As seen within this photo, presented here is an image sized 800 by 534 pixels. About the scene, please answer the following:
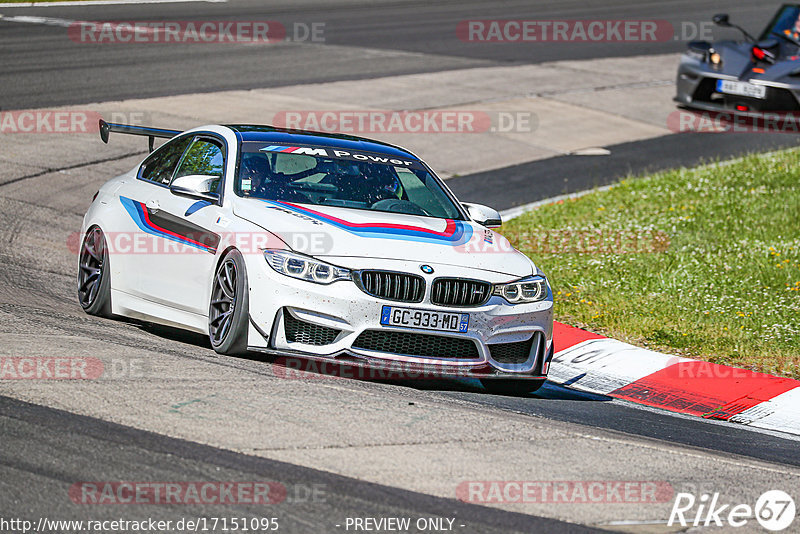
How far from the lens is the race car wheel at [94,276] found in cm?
841

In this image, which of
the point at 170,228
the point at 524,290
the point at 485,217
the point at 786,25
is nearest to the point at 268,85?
the point at 786,25

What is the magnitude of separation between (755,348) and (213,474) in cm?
567

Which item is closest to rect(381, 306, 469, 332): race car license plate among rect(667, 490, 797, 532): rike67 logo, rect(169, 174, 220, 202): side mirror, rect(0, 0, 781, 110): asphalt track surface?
rect(169, 174, 220, 202): side mirror

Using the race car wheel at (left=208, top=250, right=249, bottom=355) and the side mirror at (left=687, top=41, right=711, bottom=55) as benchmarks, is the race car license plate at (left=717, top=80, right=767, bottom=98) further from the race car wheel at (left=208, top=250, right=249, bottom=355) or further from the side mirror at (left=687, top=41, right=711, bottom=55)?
the race car wheel at (left=208, top=250, right=249, bottom=355)

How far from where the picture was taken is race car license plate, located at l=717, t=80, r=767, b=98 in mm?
17797

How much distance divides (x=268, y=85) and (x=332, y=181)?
40.2 ft

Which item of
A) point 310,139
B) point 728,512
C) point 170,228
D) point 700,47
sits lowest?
point 728,512

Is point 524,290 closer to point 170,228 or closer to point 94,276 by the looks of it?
point 170,228

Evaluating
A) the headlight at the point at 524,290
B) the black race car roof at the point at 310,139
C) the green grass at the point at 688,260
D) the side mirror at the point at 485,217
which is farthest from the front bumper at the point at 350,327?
the green grass at the point at 688,260

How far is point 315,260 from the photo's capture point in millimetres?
7000

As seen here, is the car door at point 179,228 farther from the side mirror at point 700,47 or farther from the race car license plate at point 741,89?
the side mirror at point 700,47

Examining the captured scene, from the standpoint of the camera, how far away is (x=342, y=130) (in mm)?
17156

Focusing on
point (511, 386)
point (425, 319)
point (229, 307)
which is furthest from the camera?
point (511, 386)

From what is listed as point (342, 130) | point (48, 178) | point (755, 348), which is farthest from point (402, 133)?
point (755, 348)
